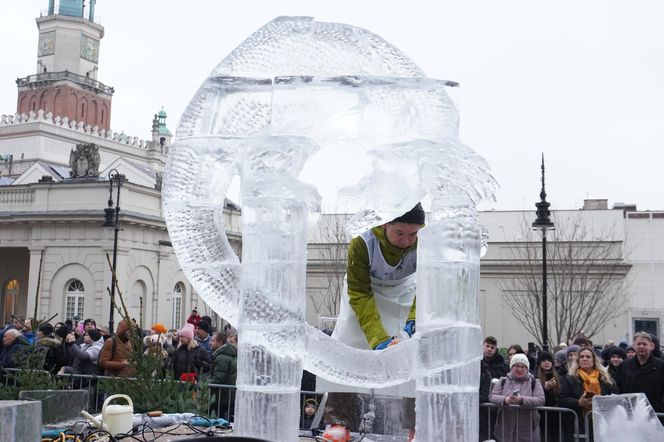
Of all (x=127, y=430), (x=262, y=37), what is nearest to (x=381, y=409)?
(x=127, y=430)

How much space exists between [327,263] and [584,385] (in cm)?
2285

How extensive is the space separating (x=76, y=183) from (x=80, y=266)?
141 inches

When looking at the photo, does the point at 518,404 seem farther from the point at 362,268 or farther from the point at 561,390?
the point at 362,268

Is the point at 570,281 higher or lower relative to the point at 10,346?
higher

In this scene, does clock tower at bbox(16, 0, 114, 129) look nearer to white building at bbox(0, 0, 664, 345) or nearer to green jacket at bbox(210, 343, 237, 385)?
white building at bbox(0, 0, 664, 345)

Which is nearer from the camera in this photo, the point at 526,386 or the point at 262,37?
the point at 262,37

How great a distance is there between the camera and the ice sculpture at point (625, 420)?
504 centimetres

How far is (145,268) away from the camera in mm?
30688

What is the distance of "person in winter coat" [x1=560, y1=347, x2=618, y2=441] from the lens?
7746 millimetres

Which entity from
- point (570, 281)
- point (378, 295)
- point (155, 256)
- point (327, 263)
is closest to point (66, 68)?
point (155, 256)

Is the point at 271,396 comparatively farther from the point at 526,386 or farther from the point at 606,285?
the point at 606,285

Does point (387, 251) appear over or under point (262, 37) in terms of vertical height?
under

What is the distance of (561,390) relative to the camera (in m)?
7.91

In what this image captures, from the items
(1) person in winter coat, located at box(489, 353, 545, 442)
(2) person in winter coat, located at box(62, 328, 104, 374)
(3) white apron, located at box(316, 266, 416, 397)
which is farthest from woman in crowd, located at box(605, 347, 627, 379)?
(2) person in winter coat, located at box(62, 328, 104, 374)
